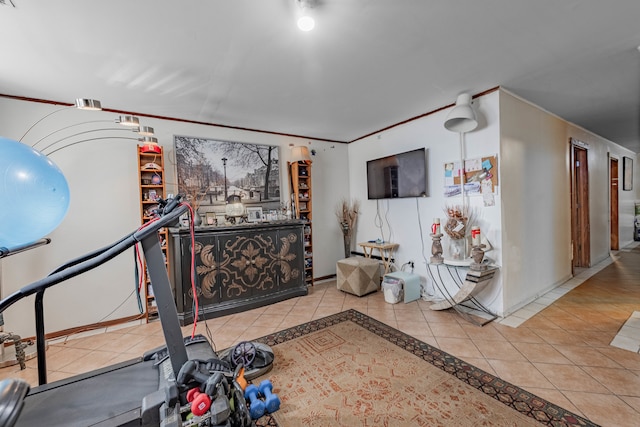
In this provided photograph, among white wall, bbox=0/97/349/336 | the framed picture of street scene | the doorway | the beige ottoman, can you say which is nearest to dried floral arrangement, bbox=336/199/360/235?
the beige ottoman

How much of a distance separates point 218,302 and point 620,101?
5490 millimetres

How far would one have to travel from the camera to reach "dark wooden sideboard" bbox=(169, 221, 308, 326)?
3094 millimetres

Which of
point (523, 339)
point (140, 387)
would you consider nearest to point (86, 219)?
point (140, 387)

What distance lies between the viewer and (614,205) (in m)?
5.88

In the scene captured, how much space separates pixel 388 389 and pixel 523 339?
4.99 ft

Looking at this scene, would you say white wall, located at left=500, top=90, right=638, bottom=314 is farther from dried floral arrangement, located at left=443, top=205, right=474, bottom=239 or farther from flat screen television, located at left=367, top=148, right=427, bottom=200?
flat screen television, located at left=367, top=148, right=427, bottom=200

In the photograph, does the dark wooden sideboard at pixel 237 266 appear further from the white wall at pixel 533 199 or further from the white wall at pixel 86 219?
the white wall at pixel 533 199

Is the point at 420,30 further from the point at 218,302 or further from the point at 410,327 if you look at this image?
the point at 218,302

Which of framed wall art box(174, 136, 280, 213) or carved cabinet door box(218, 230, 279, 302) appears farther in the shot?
framed wall art box(174, 136, 280, 213)

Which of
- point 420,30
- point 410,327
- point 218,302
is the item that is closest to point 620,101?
point 420,30

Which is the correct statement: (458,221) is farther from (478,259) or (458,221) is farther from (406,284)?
(406,284)

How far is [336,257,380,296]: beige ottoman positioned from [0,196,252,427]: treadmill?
255 centimetres

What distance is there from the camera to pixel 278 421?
166 centimetres

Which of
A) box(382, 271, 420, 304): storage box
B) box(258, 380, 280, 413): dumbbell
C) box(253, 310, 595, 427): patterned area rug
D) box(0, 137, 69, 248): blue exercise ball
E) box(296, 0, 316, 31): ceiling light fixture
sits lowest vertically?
box(253, 310, 595, 427): patterned area rug
